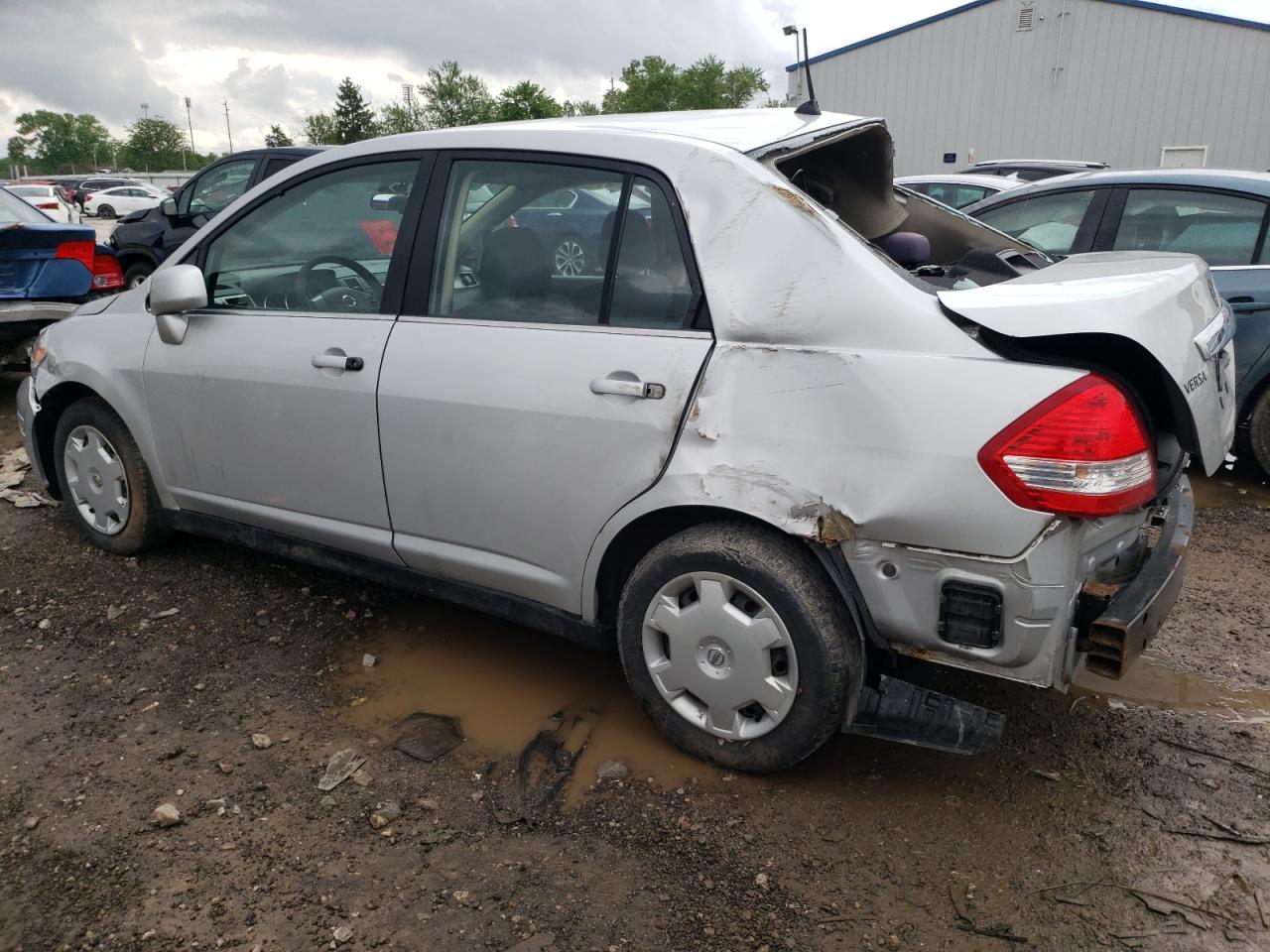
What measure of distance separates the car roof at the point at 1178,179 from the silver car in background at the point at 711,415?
7.70 feet

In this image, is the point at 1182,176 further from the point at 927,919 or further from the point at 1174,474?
Result: the point at 927,919

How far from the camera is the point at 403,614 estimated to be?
3842 mm

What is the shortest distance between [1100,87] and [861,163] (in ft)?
75.2

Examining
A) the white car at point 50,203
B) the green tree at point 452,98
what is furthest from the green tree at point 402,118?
the white car at point 50,203

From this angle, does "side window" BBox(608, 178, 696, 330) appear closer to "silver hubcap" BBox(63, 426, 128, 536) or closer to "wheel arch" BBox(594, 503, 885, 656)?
"wheel arch" BBox(594, 503, 885, 656)

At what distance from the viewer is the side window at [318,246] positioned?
3195mm

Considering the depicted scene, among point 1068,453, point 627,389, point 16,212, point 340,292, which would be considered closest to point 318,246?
point 340,292

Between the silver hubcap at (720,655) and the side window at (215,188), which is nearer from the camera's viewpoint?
the silver hubcap at (720,655)

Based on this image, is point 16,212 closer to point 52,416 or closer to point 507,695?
point 52,416

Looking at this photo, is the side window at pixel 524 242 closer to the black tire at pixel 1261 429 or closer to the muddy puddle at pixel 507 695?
the muddy puddle at pixel 507 695

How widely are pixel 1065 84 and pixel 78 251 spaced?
74.3 ft

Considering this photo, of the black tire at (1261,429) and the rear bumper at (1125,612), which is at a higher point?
the rear bumper at (1125,612)

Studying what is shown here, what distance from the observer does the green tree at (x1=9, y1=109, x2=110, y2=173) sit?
113 metres

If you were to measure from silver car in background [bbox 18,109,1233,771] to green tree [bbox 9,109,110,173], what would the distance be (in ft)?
416
